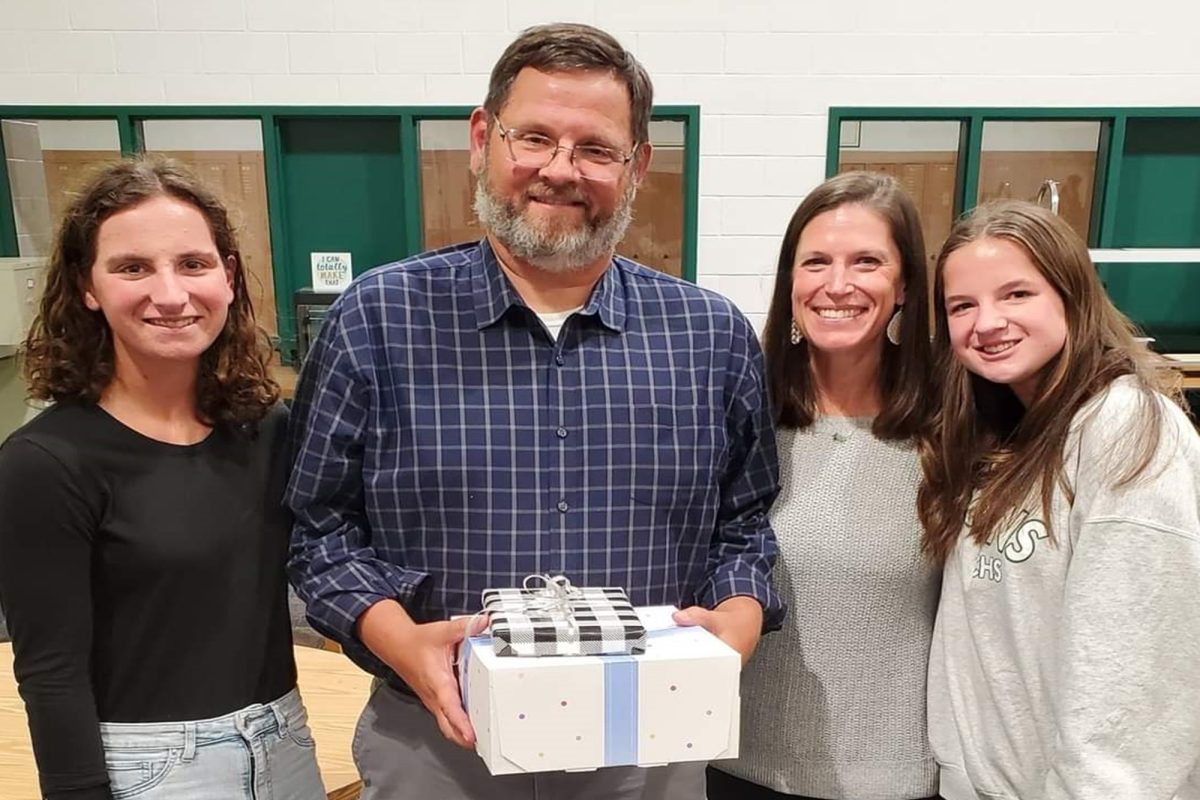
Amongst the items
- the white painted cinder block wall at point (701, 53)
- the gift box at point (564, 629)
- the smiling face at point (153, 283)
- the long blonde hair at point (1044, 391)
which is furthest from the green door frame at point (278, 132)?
A: the gift box at point (564, 629)

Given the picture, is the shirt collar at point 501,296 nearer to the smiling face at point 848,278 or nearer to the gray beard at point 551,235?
the gray beard at point 551,235

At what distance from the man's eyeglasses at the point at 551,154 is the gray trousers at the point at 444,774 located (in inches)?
30.3

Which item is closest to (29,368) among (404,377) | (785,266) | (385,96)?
(404,377)

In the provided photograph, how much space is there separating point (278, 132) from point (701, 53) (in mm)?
1858

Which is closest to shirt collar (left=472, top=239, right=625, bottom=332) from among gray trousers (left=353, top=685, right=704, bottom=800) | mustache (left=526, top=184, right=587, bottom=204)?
mustache (left=526, top=184, right=587, bottom=204)

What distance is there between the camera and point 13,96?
3.85 metres

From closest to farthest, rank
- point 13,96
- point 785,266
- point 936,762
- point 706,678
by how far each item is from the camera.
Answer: point 706,678
point 936,762
point 785,266
point 13,96

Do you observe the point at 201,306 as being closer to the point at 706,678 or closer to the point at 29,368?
the point at 29,368

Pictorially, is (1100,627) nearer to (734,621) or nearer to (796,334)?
(734,621)

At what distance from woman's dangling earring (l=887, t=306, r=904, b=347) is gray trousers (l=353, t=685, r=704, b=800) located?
76 centimetres

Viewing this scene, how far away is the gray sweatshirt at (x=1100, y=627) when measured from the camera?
1073 millimetres

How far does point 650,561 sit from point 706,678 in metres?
0.29

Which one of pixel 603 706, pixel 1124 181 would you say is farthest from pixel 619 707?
pixel 1124 181

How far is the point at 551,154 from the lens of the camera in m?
1.25
